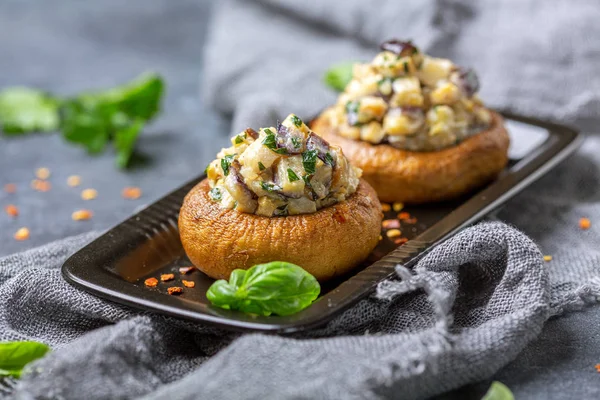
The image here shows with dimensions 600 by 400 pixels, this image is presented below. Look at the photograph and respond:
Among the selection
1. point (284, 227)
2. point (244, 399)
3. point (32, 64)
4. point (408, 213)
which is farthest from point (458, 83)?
point (32, 64)

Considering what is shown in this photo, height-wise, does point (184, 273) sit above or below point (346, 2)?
below

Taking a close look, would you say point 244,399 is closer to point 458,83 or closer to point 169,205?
point 169,205

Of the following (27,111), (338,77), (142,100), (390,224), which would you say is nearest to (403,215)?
(390,224)

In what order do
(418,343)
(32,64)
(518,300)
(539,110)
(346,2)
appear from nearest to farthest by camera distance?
(418,343) → (518,300) → (539,110) → (346,2) → (32,64)

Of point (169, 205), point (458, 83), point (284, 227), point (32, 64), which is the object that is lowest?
point (32, 64)

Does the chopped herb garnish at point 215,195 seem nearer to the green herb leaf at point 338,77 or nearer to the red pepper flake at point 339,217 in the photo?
the red pepper flake at point 339,217

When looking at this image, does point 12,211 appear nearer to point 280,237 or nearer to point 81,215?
point 81,215

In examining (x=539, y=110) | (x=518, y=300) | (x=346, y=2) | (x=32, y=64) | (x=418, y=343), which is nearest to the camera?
(x=418, y=343)

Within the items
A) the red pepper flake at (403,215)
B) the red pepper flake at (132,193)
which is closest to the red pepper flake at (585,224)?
the red pepper flake at (403,215)
